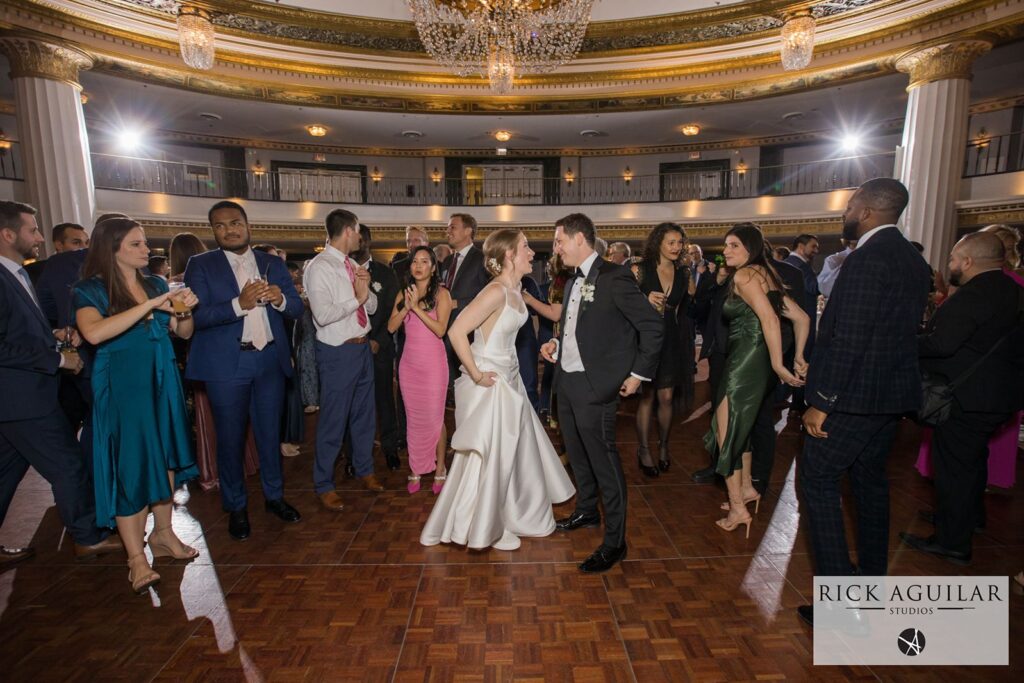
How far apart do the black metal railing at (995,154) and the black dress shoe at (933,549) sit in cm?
1114

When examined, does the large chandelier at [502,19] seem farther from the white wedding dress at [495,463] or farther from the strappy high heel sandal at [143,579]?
the strappy high heel sandal at [143,579]

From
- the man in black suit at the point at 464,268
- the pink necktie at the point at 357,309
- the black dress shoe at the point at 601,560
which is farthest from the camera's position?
the man in black suit at the point at 464,268

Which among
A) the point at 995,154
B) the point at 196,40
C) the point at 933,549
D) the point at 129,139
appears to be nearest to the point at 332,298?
the point at 933,549

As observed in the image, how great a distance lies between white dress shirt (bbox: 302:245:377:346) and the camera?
2961 mm

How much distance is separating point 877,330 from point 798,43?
789 centimetres

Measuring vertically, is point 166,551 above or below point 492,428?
below

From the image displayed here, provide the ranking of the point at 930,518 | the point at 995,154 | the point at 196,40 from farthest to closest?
the point at 995,154 < the point at 196,40 < the point at 930,518

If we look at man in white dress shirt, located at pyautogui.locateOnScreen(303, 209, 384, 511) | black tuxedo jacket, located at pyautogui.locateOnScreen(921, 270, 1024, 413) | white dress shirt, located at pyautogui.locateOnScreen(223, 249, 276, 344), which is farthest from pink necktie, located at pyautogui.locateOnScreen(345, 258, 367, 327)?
black tuxedo jacket, located at pyautogui.locateOnScreen(921, 270, 1024, 413)

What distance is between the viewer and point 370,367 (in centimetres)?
329

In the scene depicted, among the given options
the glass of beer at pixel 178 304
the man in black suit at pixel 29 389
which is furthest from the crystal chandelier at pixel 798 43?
the man in black suit at pixel 29 389

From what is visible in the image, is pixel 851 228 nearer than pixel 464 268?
Yes

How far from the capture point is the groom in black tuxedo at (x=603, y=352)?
2.29 meters

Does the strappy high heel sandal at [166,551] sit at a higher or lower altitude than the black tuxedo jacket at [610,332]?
lower

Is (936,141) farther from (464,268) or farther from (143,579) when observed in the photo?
(143,579)
